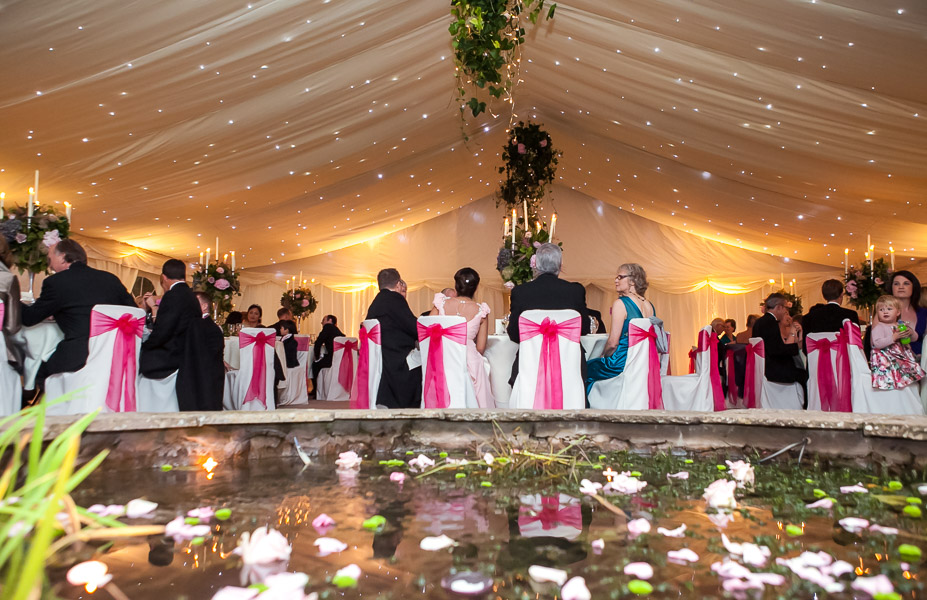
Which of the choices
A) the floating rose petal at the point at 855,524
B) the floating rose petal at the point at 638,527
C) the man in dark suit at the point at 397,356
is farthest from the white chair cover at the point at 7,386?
the floating rose petal at the point at 855,524

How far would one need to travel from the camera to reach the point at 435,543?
3.05 feet

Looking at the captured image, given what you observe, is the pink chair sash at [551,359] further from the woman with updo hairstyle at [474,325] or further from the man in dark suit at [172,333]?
the man in dark suit at [172,333]

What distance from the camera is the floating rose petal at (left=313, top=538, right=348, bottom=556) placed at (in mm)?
905

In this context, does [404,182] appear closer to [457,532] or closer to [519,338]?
[519,338]

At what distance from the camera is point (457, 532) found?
1.01m

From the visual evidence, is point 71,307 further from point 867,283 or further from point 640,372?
point 867,283

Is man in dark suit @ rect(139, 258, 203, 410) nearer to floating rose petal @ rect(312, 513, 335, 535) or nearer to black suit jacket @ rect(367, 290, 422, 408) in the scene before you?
black suit jacket @ rect(367, 290, 422, 408)

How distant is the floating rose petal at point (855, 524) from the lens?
39.4 inches

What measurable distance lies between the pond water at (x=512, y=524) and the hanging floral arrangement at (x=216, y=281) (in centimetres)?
461

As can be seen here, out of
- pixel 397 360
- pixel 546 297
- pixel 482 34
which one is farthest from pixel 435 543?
pixel 482 34

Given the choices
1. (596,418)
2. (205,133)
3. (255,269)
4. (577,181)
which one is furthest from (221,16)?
(255,269)

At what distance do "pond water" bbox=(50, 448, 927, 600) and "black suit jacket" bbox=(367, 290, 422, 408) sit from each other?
2.72m

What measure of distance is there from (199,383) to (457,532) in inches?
128

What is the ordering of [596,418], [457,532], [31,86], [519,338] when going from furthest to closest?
[31,86] → [519,338] → [596,418] → [457,532]
